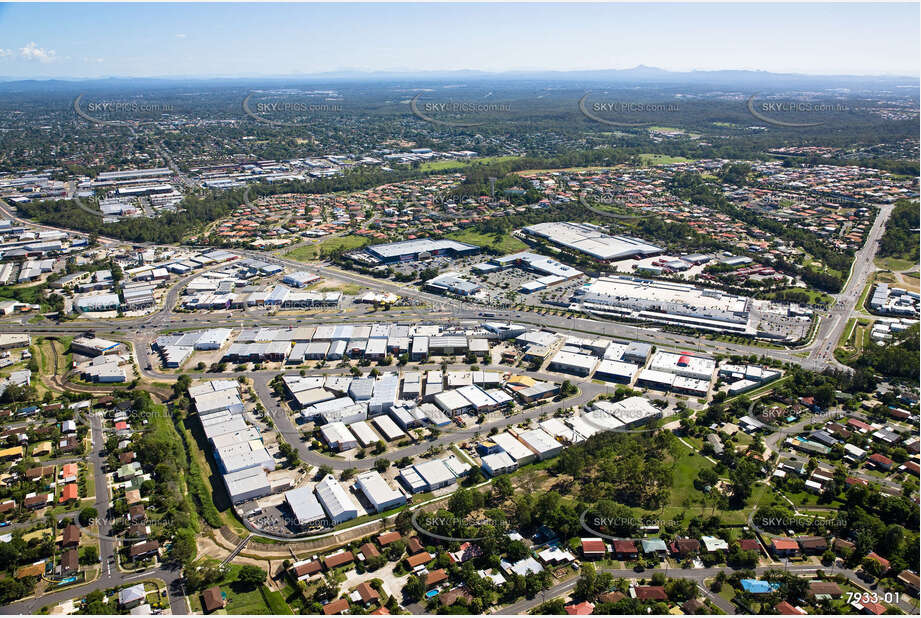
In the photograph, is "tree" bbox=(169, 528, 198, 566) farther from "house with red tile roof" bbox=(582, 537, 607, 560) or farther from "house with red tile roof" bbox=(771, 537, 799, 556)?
"house with red tile roof" bbox=(771, 537, 799, 556)

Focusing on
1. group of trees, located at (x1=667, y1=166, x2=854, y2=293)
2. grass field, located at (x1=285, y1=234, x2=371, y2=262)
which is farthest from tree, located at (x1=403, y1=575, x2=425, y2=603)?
group of trees, located at (x1=667, y1=166, x2=854, y2=293)

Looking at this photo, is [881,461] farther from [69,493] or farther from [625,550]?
[69,493]

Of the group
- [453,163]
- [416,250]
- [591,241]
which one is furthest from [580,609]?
[453,163]

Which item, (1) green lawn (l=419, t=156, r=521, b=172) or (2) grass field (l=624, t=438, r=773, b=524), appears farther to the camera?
(1) green lawn (l=419, t=156, r=521, b=172)

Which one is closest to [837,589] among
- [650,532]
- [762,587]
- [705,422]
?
[762,587]

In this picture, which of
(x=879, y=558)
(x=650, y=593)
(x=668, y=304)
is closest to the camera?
(x=650, y=593)

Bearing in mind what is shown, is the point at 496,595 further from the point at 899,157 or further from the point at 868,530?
the point at 899,157
